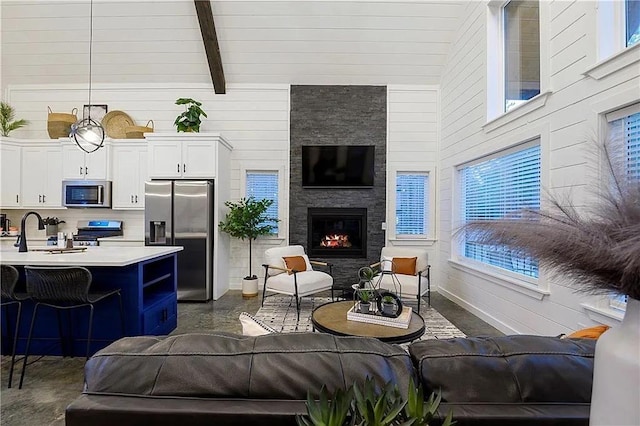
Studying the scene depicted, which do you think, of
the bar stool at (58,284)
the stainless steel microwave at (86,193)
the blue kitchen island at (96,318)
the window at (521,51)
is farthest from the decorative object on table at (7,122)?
the window at (521,51)

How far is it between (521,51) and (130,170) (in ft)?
18.8

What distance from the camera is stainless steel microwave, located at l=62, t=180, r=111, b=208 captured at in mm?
5188

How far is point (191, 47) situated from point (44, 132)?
3.14m

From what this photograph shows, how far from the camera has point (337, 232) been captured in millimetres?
5781

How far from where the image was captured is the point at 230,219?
5.09 meters

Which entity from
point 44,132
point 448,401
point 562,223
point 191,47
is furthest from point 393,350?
point 44,132

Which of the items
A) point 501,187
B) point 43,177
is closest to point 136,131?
point 43,177

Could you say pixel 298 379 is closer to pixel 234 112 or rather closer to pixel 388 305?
pixel 388 305

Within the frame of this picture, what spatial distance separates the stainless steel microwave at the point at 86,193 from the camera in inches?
204

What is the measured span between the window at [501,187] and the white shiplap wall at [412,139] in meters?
0.87

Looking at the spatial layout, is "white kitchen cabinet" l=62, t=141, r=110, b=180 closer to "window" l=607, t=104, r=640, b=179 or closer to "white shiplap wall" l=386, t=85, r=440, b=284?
"white shiplap wall" l=386, t=85, r=440, b=284

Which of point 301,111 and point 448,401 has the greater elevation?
point 301,111

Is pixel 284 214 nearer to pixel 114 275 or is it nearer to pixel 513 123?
pixel 114 275

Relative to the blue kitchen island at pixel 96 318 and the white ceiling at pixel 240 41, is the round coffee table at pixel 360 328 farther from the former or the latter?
the white ceiling at pixel 240 41
